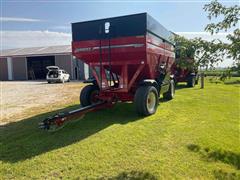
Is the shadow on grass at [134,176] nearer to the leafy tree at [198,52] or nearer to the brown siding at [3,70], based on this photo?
the leafy tree at [198,52]

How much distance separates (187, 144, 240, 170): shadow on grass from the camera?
14.2 feet

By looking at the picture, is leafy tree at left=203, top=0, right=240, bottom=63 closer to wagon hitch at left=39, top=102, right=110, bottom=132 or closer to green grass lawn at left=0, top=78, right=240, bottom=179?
green grass lawn at left=0, top=78, right=240, bottom=179

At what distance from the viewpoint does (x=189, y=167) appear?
399cm

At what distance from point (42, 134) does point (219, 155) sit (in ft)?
12.5

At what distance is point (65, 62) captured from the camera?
29.3m

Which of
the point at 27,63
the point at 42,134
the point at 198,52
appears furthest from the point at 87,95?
the point at 27,63

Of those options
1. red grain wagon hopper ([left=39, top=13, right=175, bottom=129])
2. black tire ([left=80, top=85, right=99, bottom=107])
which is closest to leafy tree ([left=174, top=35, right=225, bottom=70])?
red grain wagon hopper ([left=39, top=13, right=175, bottom=129])

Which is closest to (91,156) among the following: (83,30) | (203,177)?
(203,177)

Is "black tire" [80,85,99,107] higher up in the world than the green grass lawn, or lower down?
higher up

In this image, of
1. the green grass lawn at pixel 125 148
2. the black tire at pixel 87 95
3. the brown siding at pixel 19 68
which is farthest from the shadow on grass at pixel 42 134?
the brown siding at pixel 19 68

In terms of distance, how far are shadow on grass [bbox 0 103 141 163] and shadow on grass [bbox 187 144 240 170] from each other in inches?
A: 89.4

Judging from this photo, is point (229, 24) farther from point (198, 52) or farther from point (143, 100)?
point (143, 100)

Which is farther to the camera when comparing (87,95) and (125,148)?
(87,95)

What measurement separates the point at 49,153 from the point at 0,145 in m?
1.32
